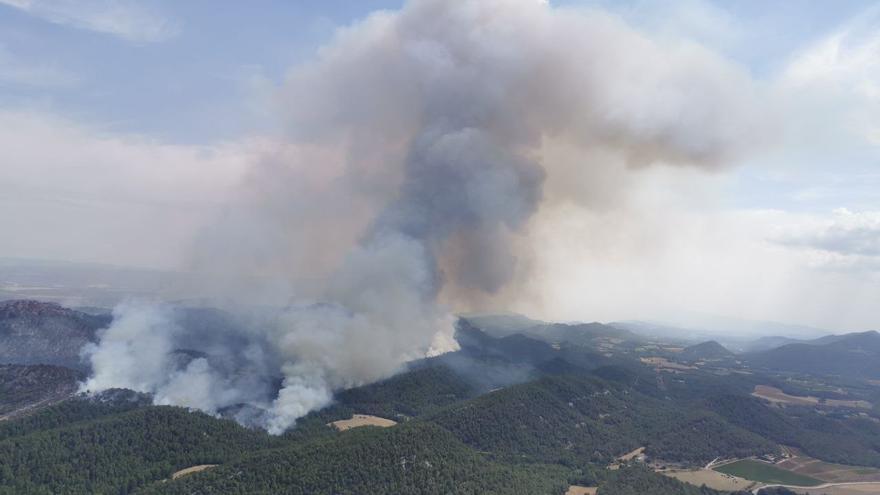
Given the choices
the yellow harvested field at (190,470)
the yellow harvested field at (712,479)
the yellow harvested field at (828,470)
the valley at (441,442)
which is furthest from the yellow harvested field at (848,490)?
the yellow harvested field at (190,470)

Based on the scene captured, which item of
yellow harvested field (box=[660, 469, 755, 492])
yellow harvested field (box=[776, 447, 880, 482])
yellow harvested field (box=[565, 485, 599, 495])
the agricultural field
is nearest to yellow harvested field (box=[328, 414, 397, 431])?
yellow harvested field (box=[565, 485, 599, 495])

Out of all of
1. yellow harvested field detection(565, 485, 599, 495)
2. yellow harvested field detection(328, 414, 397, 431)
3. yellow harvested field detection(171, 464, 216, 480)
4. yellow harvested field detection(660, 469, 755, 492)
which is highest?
yellow harvested field detection(328, 414, 397, 431)

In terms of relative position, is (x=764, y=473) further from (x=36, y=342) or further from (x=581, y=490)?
(x=36, y=342)

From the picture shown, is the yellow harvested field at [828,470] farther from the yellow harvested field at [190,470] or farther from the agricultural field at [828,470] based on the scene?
the yellow harvested field at [190,470]

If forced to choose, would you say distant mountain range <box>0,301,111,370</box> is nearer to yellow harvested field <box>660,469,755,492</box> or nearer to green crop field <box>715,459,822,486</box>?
yellow harvested field <box>660,469,755,492</box>

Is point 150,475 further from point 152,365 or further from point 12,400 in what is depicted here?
point 12,400

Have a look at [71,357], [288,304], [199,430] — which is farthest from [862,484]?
[71,357]
